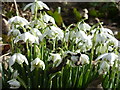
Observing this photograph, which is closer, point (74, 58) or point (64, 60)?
point (74, 58)

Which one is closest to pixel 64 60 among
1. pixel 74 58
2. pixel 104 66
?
pixel 74 58

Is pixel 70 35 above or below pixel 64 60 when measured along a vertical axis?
above

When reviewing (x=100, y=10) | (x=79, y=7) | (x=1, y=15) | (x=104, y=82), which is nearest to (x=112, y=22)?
(x=100, y=10)

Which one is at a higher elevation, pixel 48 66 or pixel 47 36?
pixel 47 36

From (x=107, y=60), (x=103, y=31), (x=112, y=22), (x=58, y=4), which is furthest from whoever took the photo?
(x=58, y=4)

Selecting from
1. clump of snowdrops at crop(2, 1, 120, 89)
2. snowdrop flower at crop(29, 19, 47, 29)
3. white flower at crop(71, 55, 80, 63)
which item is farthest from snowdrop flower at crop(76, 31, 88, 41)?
snowdrop flower at crop(29, 19, 47, 29)

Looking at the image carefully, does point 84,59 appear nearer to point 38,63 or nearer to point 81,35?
point 81,35

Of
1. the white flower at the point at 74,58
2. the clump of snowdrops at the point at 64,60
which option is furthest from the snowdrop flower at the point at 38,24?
the white flower at the point at 74,58

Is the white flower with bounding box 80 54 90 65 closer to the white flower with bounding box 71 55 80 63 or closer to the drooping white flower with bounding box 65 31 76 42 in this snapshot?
the white flower with bounding box 71 55 80 63

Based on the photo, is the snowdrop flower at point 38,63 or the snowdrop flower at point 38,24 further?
the snowdrop flower at point 38,24

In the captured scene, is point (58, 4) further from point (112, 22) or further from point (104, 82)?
point (104, 82)

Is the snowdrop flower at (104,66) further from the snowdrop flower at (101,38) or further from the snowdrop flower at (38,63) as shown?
the snowdrop flower at (38,63)
